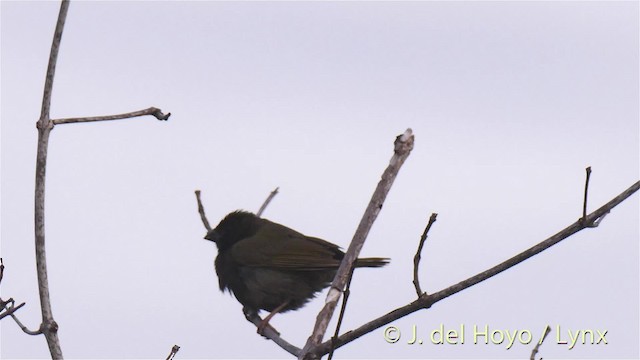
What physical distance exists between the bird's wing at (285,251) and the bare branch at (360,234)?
4443 millimetres

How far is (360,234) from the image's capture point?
4410 mm

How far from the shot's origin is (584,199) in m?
4.43

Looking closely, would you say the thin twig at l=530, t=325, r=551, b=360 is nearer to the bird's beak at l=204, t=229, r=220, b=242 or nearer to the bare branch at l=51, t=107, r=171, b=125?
the bare branch at l=51, t=107, r=171, b=125

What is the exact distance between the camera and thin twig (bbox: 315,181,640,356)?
427 cm

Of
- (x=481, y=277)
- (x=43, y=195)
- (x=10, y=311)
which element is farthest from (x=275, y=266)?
(x=43, y=195)

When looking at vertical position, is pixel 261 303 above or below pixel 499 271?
above

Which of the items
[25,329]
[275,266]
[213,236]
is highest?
[213,236]

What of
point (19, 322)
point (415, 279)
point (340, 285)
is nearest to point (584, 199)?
point (415, 279)

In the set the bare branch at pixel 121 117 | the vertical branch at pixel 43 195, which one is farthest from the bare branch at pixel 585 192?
the vertical branch at pixel 43 195

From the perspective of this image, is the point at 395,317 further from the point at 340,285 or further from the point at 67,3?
the point at 67,3

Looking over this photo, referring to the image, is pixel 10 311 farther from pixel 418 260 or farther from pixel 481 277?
pixel 481 277

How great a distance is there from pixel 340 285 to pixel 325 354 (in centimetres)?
34

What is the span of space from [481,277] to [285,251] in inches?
207

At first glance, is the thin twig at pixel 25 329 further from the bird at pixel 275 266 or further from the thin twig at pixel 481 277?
the bird at pixel 275 266
